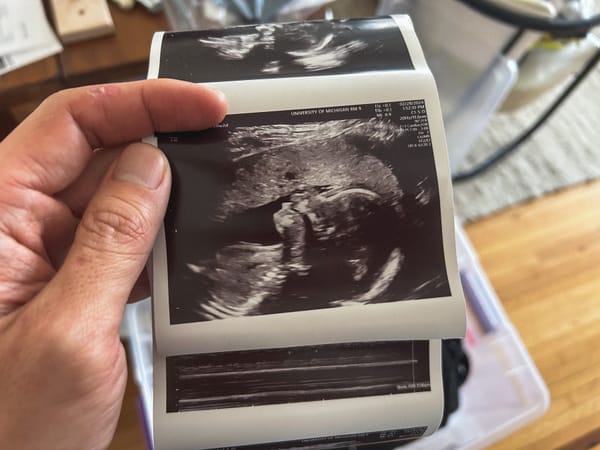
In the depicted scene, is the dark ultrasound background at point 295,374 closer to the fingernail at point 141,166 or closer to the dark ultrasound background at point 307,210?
the dark ultrasound background at point 307,210

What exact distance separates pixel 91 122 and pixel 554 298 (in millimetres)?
889

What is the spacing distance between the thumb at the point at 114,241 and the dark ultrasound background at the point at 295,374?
89 millimetres

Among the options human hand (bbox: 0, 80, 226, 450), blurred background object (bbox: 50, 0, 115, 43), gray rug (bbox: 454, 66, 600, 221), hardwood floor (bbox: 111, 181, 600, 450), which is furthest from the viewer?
gray rug (bbox: 454, 66, 600, 221)

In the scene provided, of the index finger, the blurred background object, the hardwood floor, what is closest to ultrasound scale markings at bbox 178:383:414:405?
the index finger

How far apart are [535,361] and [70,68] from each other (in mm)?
912

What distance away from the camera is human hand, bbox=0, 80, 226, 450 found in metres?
0.45

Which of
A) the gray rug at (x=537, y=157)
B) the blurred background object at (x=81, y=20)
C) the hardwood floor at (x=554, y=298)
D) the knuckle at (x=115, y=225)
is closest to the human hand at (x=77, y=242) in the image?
the knuckle at (x=115, y=225)

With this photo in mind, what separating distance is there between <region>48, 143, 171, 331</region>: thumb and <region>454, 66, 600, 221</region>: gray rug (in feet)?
2.51

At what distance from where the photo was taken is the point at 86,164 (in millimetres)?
A: 573

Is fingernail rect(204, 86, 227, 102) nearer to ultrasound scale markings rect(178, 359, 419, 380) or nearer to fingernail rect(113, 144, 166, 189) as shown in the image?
fingernail rect(113, 144, 166, 189)

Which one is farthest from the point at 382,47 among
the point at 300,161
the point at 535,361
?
the point at 535,361

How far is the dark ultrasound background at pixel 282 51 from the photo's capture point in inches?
21.7

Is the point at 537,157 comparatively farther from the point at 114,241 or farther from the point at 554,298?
the point at 114,241

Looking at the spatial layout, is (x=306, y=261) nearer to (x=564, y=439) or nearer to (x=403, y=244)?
(x=403, y=244)
